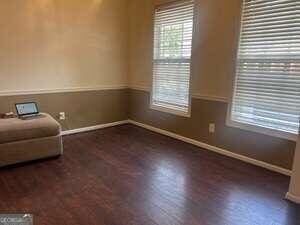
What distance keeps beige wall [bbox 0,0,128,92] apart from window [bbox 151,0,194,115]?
81cm

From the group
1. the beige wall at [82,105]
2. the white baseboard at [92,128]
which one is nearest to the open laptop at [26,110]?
the beige wall at [82,105]

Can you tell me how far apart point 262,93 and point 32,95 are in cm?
316

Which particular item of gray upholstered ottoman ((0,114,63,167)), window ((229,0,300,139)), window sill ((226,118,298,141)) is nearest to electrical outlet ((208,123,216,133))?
window sill ((226,118,298,141))

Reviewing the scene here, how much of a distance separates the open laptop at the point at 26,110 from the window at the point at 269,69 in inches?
104

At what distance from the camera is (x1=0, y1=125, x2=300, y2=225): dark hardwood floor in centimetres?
198

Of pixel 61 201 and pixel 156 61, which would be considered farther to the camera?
pixel 156 61

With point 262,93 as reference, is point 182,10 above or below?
above

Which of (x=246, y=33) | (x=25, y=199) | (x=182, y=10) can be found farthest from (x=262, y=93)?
(x=25, y=199)

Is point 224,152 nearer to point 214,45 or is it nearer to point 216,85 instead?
point 216,85

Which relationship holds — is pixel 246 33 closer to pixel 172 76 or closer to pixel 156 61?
pixel 172 76

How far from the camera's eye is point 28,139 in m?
2.88

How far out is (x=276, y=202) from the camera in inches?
87.5

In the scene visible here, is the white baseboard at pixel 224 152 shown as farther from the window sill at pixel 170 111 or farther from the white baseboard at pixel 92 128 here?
the white baseboard at pixel 92 128

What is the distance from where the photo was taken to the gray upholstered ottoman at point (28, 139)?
2756 millimetres
